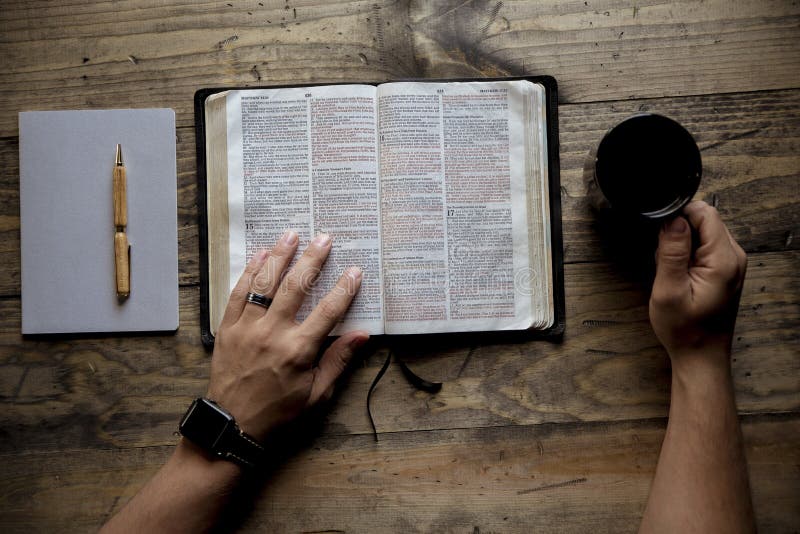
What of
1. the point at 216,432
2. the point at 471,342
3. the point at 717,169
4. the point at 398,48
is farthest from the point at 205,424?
the point at 717,169

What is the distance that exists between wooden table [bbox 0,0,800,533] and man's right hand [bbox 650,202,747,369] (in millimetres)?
87

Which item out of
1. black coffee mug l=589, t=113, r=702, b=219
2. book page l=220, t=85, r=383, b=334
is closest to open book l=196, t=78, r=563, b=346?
book page l=220, t=85, r=383, b=334

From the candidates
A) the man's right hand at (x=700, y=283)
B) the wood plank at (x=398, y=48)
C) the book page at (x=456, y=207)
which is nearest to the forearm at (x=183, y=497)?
the book page at (x=456, y=207)

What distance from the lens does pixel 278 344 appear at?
0.74 meters

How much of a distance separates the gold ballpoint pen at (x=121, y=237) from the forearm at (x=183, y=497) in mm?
255

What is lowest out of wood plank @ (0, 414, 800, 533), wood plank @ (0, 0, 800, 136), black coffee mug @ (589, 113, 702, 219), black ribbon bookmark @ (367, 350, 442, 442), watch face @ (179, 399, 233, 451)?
wood plank @ (0, 414, 800, 533)

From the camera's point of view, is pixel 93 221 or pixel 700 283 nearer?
pixel 700 283

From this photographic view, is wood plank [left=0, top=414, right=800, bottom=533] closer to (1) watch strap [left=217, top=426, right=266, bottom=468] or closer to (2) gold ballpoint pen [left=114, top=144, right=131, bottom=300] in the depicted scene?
(1) watch strap [left=217, top=426, right=266, bottom=468]

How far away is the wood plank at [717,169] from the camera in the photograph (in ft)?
2.65

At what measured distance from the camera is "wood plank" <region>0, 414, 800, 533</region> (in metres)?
0.79

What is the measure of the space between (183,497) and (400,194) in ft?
1.71

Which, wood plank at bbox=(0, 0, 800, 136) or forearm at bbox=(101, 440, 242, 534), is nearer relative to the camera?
forearm at bbox=(101, 440, 242, 534)

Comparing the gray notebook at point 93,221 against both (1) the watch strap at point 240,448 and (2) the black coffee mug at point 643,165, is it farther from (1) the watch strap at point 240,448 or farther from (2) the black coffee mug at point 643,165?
(2) the black coffee mug at point 643,165

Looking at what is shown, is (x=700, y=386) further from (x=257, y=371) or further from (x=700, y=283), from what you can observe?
(x=257, y=371)
